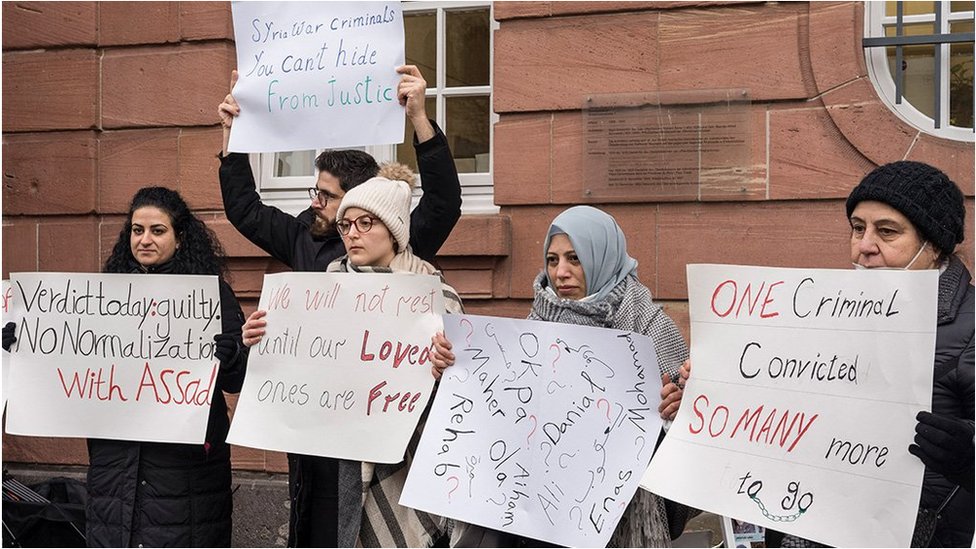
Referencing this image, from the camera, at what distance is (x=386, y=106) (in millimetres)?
3994

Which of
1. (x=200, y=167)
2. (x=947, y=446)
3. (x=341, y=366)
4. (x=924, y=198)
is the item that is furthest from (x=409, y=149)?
(x=947, y=446)

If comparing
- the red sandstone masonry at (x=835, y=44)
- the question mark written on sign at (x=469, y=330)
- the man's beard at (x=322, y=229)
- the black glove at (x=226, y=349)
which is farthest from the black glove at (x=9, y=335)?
the red sandstone masonry at (x=835, y=44)

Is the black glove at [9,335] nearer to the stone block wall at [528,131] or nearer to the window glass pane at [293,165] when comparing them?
the stone block wall at [528,131]

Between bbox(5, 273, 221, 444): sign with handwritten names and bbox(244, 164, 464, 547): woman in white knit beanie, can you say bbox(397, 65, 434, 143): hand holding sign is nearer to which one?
bbox(244, 164, 464, 547): woman in white knit beanie

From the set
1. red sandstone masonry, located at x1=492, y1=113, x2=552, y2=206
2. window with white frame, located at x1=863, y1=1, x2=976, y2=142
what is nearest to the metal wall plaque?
red sandstone masonry, located at x1=492, y1=113, x2=552, y2=206

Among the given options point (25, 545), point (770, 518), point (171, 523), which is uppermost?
point (770, 518)

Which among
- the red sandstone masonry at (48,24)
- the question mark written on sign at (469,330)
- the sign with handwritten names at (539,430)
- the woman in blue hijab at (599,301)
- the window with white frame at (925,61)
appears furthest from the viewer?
the red sandstone masonry at (48,24)

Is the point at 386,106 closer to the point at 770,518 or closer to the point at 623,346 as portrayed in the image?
the point at 623,346

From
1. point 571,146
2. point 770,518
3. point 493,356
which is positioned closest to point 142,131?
point 571,146

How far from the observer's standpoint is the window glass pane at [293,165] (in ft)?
22.0

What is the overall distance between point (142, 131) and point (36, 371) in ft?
8.85

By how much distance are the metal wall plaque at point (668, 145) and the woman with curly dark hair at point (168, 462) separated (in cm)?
225

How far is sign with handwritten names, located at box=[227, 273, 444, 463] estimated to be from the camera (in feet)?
12.0

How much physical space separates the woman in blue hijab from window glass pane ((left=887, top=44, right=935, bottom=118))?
102 inches
